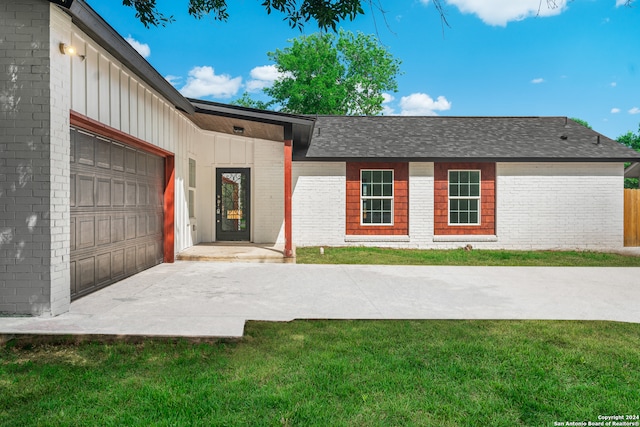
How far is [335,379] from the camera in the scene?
2918 millimetres

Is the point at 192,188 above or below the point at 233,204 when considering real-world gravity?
above

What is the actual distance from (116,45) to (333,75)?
24.5m

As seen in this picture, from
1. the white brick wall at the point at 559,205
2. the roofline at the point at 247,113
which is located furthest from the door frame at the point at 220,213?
the white brick wall at the point at 559,205

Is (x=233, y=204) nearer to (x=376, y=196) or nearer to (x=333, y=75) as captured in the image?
(x=376, y=196)

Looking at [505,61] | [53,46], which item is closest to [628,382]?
[53,46]

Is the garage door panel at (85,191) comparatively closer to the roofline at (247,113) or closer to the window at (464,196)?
the roofline at (247,113)

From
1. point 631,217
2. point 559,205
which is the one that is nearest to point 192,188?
point 559,205

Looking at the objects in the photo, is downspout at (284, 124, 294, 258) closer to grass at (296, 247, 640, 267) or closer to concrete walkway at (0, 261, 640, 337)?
grass at (296, 247, 640, 267)

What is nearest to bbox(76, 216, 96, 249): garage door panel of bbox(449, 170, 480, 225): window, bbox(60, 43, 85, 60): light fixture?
bbox(60, 43, 85, 60): light fixture

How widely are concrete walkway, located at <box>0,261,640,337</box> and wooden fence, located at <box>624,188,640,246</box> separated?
535 centimetres

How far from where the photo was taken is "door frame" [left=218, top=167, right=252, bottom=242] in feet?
39.4

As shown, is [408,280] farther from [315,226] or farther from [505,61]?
[505,61]

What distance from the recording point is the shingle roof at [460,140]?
12.2 m

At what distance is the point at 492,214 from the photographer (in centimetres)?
1250
